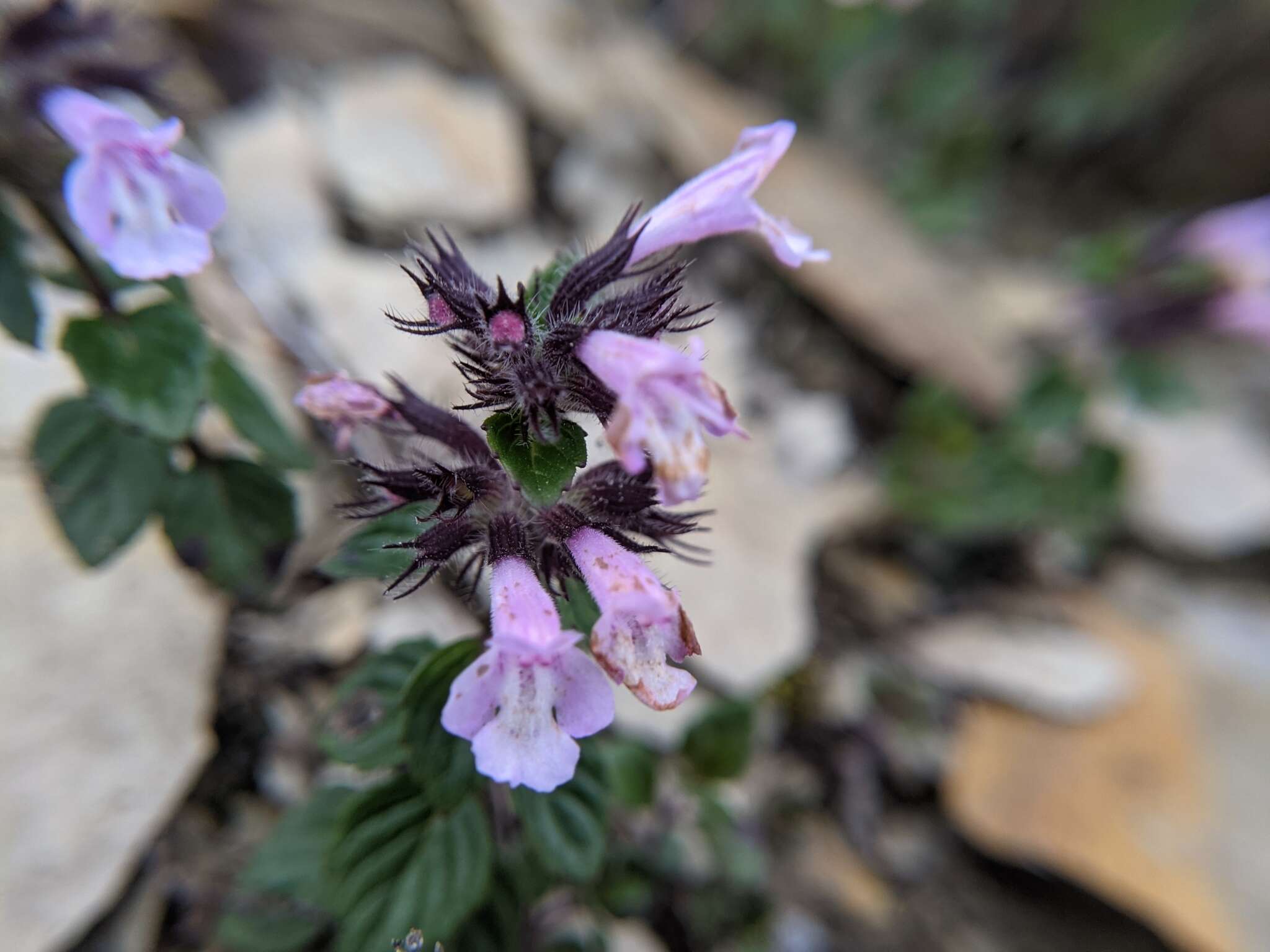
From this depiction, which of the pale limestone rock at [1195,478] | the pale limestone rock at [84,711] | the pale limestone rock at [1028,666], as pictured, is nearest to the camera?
the pale limestone rock at [84,711]

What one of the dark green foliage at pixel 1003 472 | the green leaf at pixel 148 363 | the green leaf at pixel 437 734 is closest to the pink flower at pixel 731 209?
the green leaf at pixel 437 734

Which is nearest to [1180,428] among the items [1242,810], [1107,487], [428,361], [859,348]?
[1107,487]

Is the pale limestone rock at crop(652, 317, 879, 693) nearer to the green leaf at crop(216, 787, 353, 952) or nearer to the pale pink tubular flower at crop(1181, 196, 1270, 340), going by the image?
the green leaf at crop(216, 787, 353, 952)

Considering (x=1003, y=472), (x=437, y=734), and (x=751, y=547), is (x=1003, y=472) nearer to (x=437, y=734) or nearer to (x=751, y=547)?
(x=751, y=547)

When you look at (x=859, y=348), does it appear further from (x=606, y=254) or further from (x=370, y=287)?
(x=606, y=254)

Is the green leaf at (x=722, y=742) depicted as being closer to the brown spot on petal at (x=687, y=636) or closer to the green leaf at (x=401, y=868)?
the green leaf at (x=401, y=868)

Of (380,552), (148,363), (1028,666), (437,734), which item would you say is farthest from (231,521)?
(1028,666)
